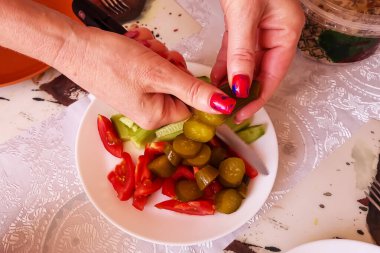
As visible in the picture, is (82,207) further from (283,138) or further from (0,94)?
(283,138)

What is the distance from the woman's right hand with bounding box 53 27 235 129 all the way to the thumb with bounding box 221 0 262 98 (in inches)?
2.7

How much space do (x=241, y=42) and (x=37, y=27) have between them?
415 millimetres

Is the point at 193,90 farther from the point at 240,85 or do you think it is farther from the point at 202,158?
the point at 202,158

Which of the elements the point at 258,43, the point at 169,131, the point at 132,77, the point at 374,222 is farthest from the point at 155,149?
the point at 374,222

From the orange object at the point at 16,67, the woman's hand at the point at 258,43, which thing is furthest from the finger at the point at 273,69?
the orange object at the point at 16,67

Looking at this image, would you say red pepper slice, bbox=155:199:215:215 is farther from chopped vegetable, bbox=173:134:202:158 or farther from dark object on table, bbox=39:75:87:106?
dark object on table, bbox=39:75:87:106

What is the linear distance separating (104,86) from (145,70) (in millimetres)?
105

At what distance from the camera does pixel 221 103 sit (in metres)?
0.82

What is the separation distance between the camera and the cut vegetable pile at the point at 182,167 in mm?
984

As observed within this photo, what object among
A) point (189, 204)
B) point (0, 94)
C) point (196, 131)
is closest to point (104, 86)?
point (196, 131)

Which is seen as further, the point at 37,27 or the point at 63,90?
the point at 63,90

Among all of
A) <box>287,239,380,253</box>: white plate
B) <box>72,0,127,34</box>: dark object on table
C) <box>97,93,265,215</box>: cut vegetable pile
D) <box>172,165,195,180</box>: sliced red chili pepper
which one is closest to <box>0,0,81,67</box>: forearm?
<box>72,0,127,34</box>: dark object on table

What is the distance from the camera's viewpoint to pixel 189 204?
101cm

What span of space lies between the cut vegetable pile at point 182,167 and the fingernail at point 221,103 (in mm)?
98
